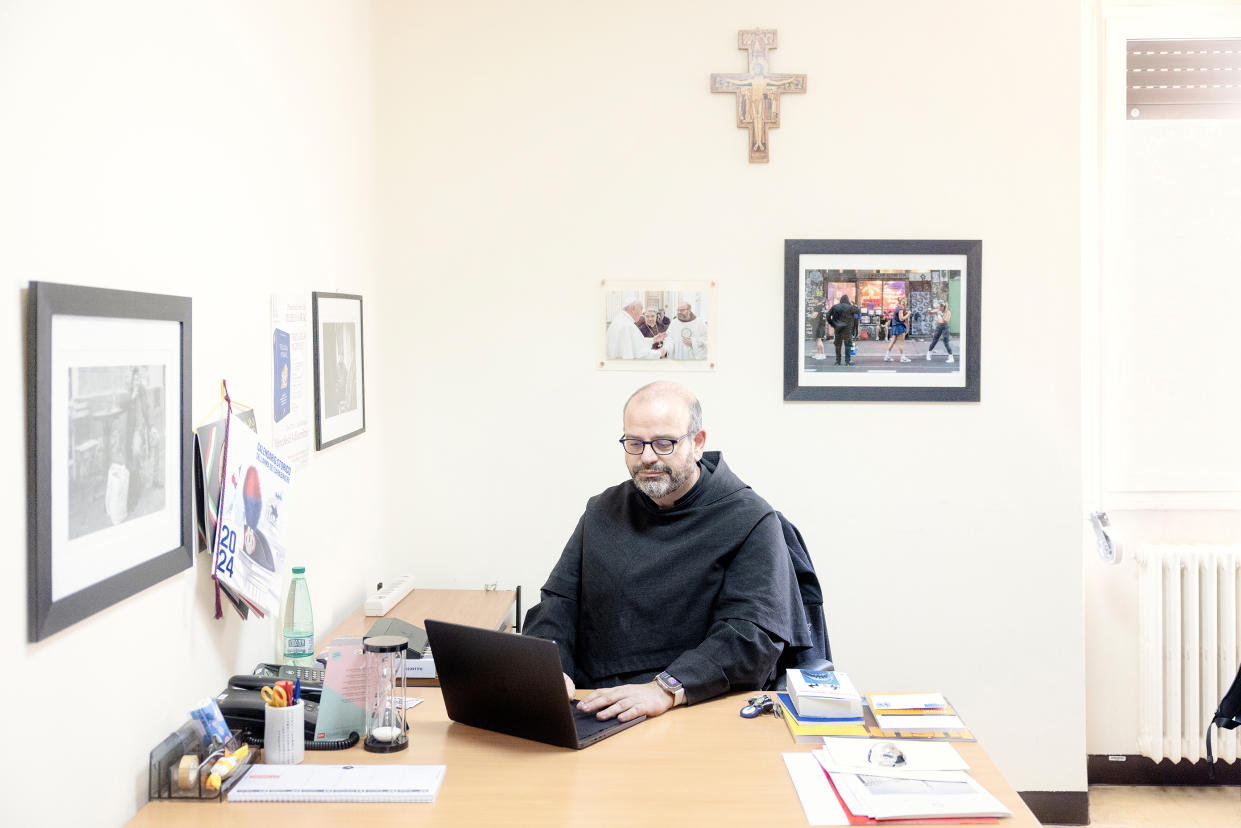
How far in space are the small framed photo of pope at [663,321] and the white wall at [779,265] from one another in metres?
0.05

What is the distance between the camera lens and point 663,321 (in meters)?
3.55

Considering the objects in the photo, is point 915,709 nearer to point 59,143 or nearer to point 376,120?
point 59,143

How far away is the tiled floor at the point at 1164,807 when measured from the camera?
3492 mm

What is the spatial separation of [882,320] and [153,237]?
2.36 metres

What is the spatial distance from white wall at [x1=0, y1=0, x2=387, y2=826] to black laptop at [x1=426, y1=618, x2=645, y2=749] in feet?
1.53

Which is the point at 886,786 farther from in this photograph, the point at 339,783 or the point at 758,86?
the point at 758,86

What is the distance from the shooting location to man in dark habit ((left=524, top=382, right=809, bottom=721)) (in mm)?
2479

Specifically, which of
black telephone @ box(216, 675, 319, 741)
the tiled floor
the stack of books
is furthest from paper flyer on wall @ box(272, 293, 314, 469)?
the tiled floor

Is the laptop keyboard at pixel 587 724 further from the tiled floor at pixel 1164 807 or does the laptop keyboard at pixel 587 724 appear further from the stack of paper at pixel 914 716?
the tiled floor at pixel 1164 807

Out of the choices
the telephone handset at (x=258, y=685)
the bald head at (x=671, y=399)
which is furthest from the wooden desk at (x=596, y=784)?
the bald head at (x=671, y=399)

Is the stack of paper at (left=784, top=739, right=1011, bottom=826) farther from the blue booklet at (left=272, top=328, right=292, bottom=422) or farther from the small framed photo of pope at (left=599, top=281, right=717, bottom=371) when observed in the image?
the small framed photo of pope at (left=599, top=281, right=717, bottom=371)

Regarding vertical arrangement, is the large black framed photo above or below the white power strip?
above

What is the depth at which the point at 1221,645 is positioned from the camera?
11.9ft

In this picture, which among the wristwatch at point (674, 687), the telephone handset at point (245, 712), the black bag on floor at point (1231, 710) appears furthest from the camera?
the black bag on floor at point (1231, 710)
